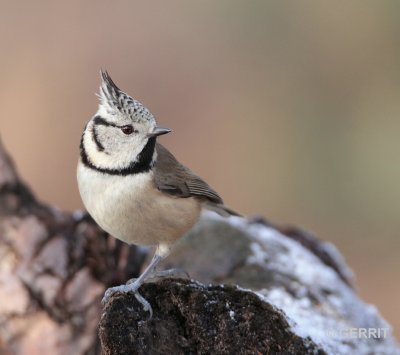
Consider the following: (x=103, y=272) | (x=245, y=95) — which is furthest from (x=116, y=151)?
(x=245, y=95)

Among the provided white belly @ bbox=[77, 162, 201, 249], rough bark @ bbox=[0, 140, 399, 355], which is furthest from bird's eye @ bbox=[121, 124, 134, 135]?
rough bark @ bbox=[0, 140, 399, 355]

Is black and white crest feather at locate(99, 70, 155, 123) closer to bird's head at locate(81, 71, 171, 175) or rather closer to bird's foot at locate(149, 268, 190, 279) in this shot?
bird's head at locate(81, 71, 171, 175)

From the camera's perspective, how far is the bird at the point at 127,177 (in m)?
3.06

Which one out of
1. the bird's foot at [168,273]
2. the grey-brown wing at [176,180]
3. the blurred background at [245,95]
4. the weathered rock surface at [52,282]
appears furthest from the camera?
the blurred background at [245,95]

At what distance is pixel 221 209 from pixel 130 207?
0.81 metres

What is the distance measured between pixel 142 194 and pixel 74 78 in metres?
4.89

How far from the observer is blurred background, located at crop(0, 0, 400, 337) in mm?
7305

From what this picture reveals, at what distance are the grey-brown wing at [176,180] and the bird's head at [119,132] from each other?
123mm

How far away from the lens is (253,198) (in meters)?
7.36

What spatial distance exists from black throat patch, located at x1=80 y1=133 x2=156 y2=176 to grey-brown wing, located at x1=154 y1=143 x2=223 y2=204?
73 millimetres

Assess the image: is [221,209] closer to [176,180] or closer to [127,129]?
[176,180]

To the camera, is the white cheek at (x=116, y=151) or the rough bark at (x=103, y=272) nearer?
the white cheek at (x=116, y=151)

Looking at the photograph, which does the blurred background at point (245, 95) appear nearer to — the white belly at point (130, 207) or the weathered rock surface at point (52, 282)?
the weathered rock surface at point (52, 282)

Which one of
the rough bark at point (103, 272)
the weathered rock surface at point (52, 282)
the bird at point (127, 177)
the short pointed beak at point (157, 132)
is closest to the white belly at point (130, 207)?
the bird at point (127, 177)
